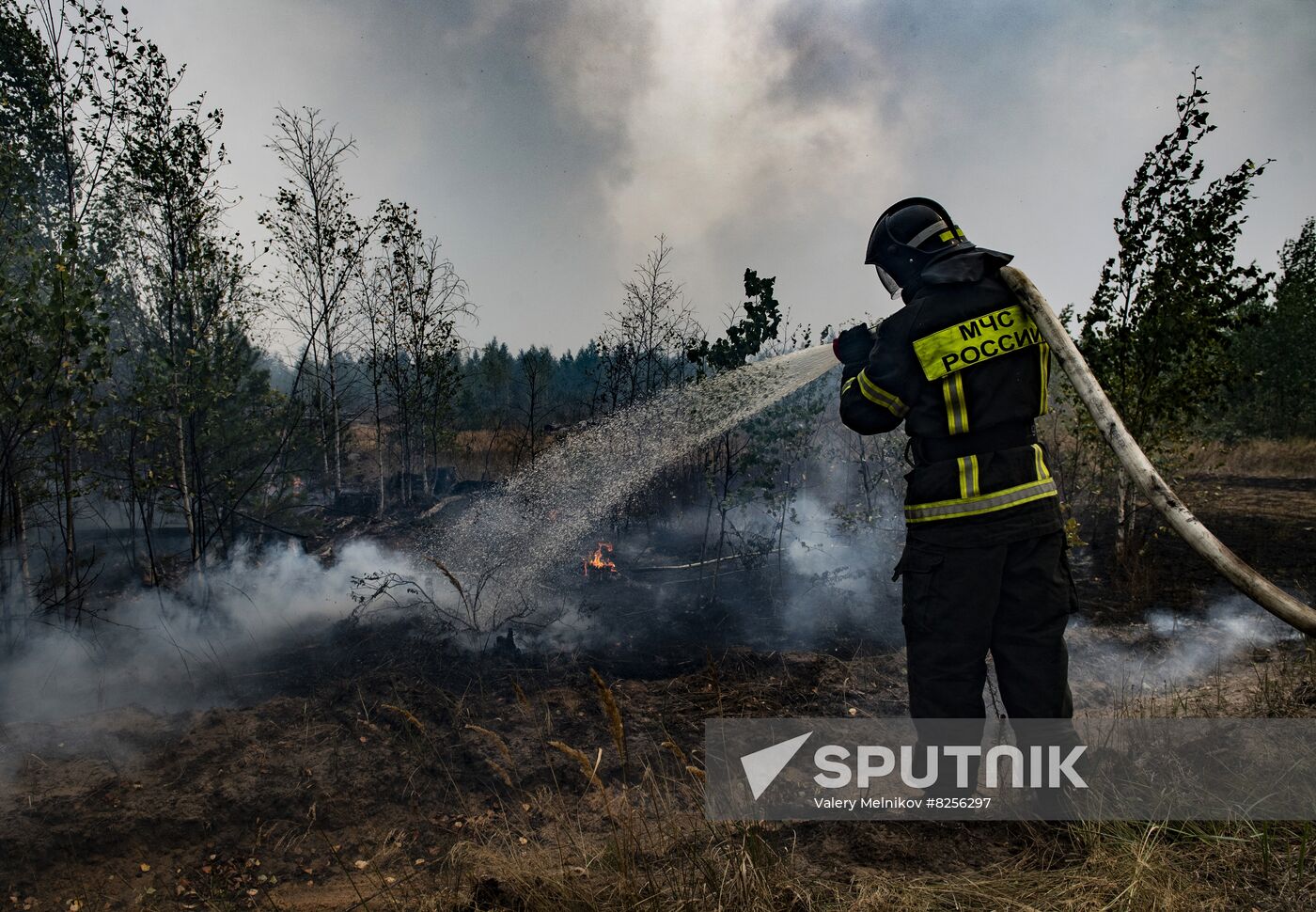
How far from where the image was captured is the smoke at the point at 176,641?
479 centimetres

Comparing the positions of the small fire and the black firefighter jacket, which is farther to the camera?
the small fire

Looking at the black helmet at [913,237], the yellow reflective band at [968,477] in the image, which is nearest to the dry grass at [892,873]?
the yellow reflective band at [968,477]

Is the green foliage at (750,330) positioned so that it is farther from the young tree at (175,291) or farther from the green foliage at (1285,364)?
the green foliage at (1285,364)

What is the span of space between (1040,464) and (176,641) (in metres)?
7.04

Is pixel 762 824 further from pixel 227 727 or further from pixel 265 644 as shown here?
pixel 265 644

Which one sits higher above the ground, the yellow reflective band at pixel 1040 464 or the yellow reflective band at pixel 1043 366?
the yellow reflective band at pixel 1043 366

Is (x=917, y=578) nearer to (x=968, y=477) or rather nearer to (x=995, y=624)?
(x=995, y=624)

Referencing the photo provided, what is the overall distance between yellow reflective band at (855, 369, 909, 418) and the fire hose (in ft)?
1.92

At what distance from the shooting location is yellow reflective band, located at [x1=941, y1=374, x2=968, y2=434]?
2570 mm

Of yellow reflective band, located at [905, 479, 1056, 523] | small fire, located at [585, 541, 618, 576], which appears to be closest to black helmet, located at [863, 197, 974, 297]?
yellow reflective band, located at [905, 479, 1056, 523]

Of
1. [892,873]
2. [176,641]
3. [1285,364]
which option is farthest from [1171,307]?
[1285,364]

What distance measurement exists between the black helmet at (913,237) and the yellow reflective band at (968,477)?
2.81ft

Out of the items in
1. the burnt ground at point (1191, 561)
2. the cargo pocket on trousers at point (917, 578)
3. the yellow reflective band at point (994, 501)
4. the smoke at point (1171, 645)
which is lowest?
the smoke at point (1171, 645)

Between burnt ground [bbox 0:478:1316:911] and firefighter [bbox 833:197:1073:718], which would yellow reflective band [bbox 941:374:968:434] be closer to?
firefighter [bbox 833:197:1073:718]
